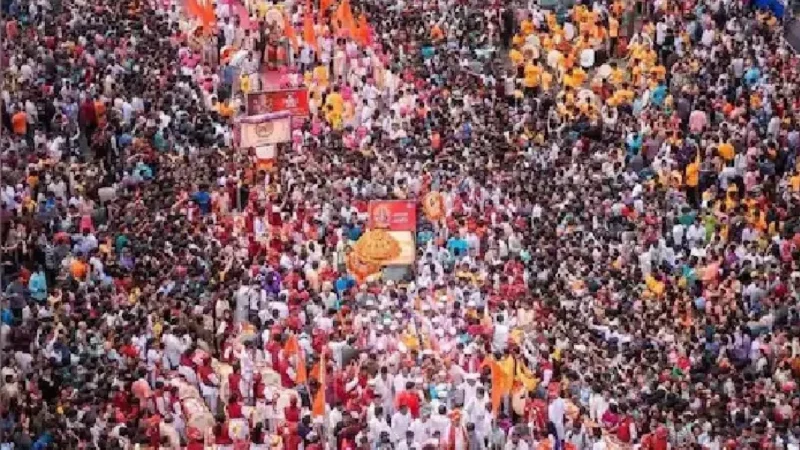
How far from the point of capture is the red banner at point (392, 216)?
1254 inches

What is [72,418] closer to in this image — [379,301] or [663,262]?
[379,301]

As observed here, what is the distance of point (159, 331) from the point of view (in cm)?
2833

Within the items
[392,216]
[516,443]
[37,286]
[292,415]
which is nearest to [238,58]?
[392,216]

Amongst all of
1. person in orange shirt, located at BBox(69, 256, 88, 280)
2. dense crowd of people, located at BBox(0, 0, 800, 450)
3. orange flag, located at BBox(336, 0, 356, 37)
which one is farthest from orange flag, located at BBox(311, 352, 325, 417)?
orange flag, located at BBox(336, 0, 356, 37)

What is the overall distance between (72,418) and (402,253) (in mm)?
6829

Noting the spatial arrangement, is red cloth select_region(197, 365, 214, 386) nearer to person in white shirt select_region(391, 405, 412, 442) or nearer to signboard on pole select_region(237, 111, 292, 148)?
person in white shirt select_region(391, 405, 412, 442)

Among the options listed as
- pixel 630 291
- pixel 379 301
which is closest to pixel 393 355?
pixel 379 301

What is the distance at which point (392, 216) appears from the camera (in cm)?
3188

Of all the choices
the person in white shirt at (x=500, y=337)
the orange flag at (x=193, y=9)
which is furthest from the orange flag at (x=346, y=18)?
the person in white shirt at (x=500, y=337)

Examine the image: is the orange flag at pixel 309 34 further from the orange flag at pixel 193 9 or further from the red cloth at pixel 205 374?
the red cloth at pixel 205 374

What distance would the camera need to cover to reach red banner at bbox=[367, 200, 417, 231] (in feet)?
104

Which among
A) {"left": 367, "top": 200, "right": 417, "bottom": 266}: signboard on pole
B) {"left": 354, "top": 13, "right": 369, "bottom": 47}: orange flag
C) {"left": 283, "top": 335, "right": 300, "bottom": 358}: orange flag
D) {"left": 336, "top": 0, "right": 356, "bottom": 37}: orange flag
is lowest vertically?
{"left": 283, "top": 335, "right": 300, "bottom": 358}: orange flag

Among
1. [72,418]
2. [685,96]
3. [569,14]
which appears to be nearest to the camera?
[72,418]

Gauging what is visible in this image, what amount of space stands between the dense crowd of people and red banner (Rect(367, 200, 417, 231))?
1.22 ft
